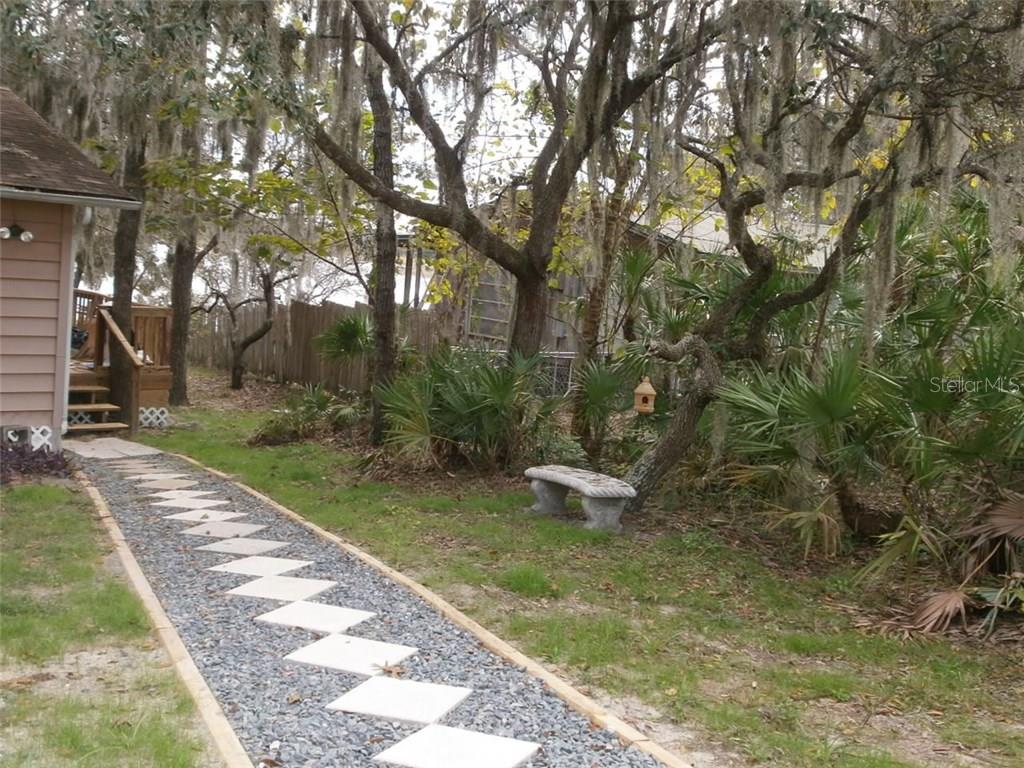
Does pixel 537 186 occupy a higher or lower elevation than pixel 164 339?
higher

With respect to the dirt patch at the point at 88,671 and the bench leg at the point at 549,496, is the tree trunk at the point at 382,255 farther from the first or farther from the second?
the dirt patch at the point at 88,671

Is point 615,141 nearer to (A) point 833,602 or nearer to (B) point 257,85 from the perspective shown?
(B) point 257,85

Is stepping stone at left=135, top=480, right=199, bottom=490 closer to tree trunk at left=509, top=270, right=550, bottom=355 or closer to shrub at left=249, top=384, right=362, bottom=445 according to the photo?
shrub at left=249, top=384, right=362, bottom=445

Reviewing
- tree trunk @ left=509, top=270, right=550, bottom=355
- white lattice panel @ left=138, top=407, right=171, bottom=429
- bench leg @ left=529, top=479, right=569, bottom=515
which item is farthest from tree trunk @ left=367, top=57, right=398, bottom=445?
white lattice panel @ left=138, top=407, right=171, bottom=429

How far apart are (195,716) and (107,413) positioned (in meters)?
8.85

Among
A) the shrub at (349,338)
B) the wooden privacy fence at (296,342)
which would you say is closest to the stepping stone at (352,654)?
the wooden privacy fence at (296,342)

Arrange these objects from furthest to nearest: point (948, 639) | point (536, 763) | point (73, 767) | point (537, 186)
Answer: point (537, 186)
point (948, 639)
point (536, 763)
point (73, 767)

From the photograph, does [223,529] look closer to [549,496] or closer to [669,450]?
[549,496]

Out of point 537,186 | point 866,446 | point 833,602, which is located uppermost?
point 537,186

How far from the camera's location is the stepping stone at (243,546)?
6.03 m

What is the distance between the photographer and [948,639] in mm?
5145

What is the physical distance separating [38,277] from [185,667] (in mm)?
5935

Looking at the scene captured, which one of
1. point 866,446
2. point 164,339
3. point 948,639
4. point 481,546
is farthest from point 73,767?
point 164,339

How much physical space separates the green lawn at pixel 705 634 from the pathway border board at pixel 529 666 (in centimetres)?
16
